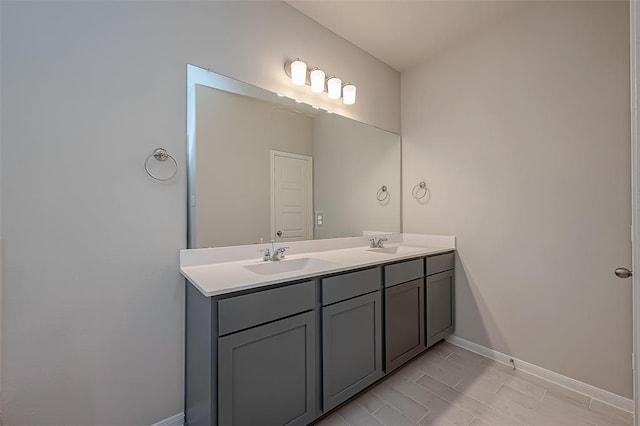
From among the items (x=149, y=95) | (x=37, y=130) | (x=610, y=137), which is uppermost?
(x=149, y=95)

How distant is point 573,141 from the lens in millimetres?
1802

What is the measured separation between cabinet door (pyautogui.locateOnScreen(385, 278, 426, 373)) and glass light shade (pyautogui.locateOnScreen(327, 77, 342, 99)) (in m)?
1.56

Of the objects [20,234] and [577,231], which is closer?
[20,234]

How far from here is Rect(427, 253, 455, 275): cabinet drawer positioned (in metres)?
2.17

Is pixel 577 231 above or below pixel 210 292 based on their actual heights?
above

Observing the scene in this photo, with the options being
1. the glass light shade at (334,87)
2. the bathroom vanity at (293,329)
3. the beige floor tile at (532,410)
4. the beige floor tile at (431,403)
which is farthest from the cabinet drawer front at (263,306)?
the glass light shade at (334,87)

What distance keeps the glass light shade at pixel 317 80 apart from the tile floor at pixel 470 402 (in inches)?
86.0

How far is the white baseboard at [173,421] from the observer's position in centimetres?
143

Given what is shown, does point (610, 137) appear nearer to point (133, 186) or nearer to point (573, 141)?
point (573, 141)

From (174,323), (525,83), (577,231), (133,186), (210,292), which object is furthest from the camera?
(525,83)

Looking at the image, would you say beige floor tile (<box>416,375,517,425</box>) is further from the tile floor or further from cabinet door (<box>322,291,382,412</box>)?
cabinet door (<box>322,291,382,412</box>)

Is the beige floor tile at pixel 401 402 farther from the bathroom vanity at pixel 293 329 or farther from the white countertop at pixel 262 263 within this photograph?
the white countertop at pixel 262 263

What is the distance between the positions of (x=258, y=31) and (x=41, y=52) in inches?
44.9

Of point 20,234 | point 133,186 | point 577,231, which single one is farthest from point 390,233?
point 20,234
